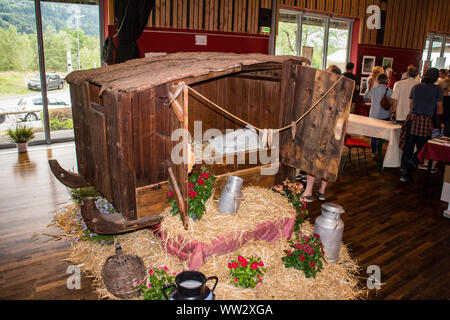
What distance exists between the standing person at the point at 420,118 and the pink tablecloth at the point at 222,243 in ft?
12.4

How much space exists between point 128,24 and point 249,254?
5.08 meters

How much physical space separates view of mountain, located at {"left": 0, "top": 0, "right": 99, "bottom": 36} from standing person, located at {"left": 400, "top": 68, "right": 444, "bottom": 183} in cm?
678

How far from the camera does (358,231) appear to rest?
4.92 meters

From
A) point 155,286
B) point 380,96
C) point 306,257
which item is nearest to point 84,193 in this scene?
point 155,286

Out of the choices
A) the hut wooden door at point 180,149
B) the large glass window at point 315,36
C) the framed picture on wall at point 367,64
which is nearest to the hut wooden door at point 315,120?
the hut wooden door at point 180,149

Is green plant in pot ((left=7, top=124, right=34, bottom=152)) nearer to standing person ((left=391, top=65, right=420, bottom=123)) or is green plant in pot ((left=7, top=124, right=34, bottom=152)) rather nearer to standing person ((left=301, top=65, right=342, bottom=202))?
standing person ((left=301, top=65, right=342, bottom=202))

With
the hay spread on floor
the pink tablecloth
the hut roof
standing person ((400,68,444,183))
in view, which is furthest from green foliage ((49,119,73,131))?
standing person ((400,68,444,183))

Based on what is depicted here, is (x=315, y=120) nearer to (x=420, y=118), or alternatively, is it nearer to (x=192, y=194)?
(x=192, y=194)

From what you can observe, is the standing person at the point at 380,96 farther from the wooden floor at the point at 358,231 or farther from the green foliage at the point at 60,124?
the green foliage at the point at 60,124

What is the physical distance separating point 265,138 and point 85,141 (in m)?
2.23

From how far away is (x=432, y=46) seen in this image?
51.2ft

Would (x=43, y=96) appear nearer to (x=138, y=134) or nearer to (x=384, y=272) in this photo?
(x=138, y=134)

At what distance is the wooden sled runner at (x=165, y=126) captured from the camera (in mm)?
3535
